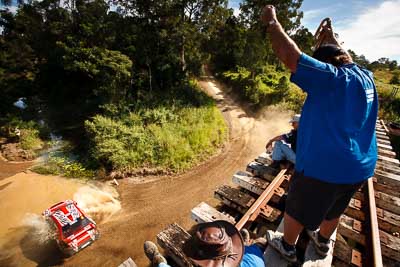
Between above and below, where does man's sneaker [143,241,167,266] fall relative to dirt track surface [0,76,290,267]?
above

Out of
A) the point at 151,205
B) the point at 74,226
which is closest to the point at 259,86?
the point at 151,205

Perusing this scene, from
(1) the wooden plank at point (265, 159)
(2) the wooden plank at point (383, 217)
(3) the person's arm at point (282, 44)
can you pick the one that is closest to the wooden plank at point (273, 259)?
(2) the wooden plank at point (383, 217)

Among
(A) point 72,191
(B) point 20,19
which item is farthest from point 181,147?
(B) point 20,19

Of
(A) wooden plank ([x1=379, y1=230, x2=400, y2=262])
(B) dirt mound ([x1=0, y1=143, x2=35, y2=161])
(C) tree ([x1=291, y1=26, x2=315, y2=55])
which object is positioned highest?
(C) tree ([x1=291, y1=26, x2=315, y2=55])

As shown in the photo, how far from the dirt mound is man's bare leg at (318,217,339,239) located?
38.7 feet

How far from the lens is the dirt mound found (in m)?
10.00

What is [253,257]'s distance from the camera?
174cm

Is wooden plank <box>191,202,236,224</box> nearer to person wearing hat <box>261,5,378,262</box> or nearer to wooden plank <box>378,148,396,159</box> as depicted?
person wearing hat <box>261,5,378,262</box>

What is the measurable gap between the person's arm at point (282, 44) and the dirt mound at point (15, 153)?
11.9m

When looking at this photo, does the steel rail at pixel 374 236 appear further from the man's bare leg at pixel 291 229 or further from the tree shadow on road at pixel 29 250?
the tree shadow on road at pixel 29 250

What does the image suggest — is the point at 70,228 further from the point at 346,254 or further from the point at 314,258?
the point at 346,254

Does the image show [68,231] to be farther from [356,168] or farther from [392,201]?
[392,201]

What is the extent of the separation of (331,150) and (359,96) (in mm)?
390

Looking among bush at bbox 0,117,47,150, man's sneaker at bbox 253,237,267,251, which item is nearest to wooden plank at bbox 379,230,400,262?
man's sneaker at bbox 253,237,267,251
